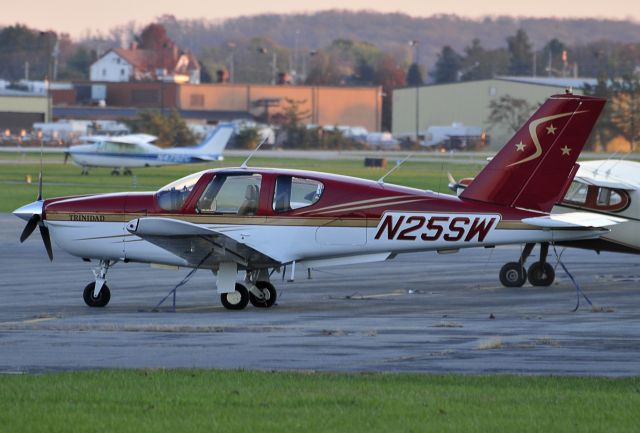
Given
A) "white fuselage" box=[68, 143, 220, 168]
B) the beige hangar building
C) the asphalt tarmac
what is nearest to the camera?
the asphalt tarmac

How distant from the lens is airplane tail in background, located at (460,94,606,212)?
55.8 feet

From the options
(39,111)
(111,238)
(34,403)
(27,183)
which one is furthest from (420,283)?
(39,111)

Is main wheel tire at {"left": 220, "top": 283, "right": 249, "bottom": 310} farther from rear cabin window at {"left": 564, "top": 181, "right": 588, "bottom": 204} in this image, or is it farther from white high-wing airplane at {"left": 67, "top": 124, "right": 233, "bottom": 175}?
white high-wing airplane at {"left": 67, "top": 124, "right": 233, "bottom": 175}

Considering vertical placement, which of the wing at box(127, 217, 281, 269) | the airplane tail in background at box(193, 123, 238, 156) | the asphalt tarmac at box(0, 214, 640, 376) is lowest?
the asphalt tarmac at box(0, 214, 640, 376)

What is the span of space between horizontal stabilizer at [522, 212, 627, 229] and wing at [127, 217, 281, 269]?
317 centimetres

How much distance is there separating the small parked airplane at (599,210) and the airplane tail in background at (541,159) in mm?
2534

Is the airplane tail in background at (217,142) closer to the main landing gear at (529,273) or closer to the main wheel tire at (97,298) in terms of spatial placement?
the main landing gear at (529,273)

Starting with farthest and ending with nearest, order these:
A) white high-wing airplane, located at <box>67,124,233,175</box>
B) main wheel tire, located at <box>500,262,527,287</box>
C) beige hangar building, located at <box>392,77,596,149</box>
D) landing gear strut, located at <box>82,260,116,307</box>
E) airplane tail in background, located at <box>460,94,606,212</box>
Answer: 1. beige hangar building, located at <box>392,77,596,149</box>
2. white high-wing airplane, located at <box>67,124,233,175</box>
3. main wheel tire, located at <box>500,262,527,287</box>
4. airplane tail in background, located at <box>460,94,606,212</box>
5. landing gear strut, located at <box>82,260,116,307</box>

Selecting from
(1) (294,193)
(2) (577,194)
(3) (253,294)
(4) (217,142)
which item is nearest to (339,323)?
(3) (253,294)

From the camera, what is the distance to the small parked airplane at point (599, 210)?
64.8 feet

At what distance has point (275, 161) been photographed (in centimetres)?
7869

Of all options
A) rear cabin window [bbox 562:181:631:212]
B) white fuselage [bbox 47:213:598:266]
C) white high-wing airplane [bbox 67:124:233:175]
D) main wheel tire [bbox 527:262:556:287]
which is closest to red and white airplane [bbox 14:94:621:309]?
white fuselage [bbox 47:213:598:266]

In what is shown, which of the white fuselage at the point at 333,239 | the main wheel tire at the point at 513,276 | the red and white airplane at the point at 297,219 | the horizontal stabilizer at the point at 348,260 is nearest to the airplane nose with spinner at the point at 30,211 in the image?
the red and white airplane at the point at 297,219

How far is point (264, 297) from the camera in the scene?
55.9ft
